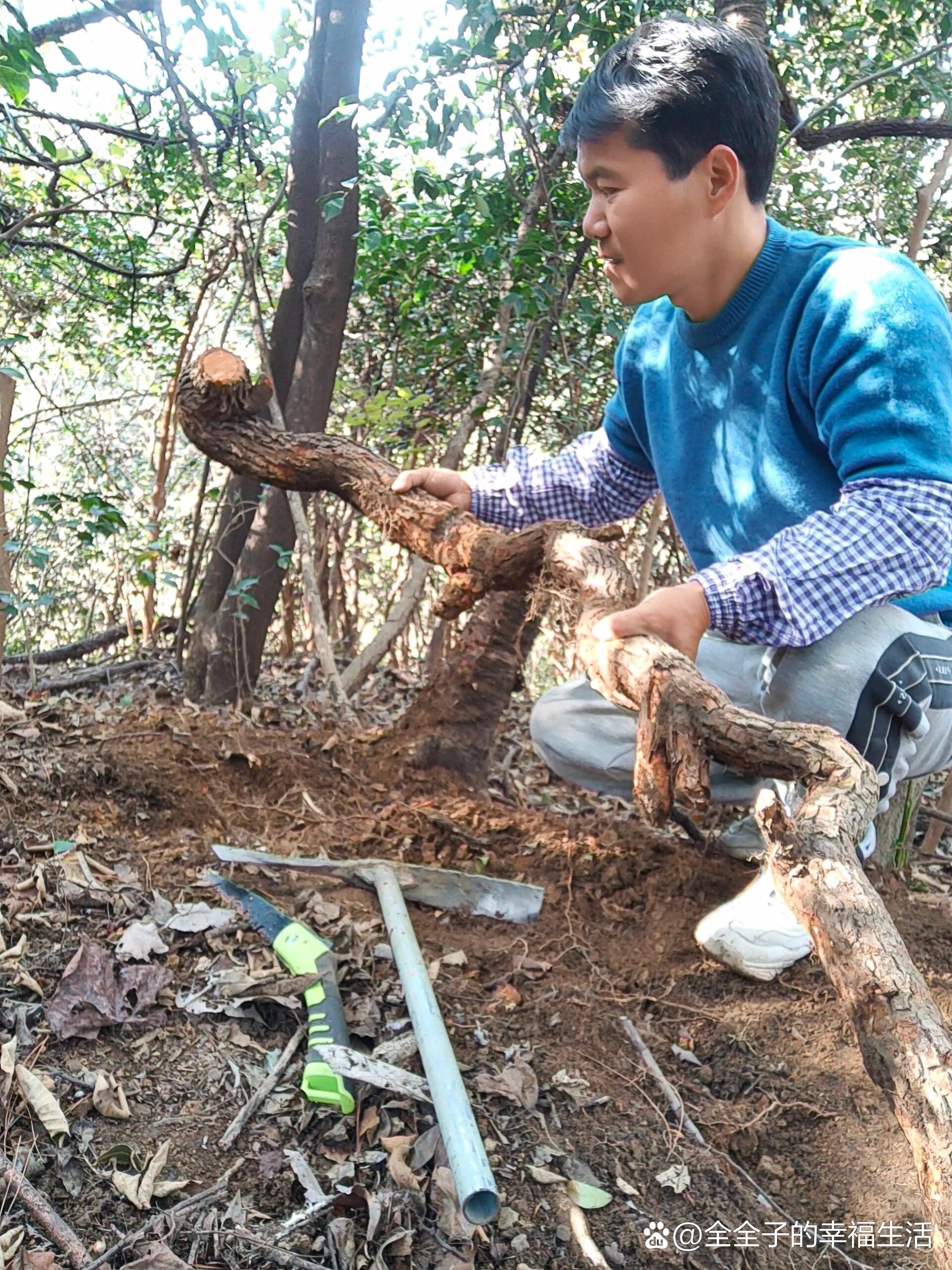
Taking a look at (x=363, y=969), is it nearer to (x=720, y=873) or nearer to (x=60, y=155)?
(x=720, y=873)

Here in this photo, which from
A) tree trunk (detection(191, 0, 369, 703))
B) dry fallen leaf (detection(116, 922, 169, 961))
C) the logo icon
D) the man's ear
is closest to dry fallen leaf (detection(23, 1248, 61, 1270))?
dry fallen leaf (detection(116, 922, 169, 961))

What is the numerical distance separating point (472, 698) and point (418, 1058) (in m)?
1.51

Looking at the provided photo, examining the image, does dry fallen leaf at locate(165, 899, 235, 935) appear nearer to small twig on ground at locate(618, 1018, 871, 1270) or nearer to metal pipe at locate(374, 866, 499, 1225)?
metal pipe at locate(374, 866, 499, 1225)

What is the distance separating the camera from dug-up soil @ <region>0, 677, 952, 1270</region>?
4.61 ft

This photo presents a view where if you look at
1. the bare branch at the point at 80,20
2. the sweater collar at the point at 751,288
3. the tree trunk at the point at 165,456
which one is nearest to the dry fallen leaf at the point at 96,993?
the sweater collar at the point at 751,288

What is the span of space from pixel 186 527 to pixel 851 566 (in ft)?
13.6

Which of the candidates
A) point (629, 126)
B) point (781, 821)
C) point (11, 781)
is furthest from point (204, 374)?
point (781, 821)

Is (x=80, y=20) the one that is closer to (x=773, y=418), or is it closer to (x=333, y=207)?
(x=333, y=207)

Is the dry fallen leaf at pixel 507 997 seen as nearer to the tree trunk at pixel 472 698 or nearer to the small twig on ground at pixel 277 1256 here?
the small twig on ground at pixel 277 1256

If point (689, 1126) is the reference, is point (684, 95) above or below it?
above

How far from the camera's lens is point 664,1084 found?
1837mm

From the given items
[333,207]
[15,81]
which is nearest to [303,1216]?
[15,81]

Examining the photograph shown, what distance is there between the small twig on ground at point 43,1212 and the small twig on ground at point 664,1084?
1.01 metres

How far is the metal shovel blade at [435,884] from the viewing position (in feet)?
7.43
